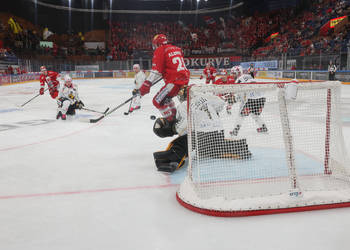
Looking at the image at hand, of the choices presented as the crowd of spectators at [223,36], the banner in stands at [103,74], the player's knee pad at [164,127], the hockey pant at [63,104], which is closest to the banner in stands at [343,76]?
the crowd of spectators at [223,36]

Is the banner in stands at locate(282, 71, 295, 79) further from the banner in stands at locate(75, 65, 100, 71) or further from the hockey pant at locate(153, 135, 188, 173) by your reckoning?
the banner in stands at locate(75, 65, 100, 71)

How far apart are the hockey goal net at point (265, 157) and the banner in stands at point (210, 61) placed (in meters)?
26.2

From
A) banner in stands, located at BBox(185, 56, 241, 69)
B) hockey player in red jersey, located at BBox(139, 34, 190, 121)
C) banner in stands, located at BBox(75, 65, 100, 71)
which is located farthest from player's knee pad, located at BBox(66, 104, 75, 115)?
banner in stands, located at BBox(185, 56, 241, 69)

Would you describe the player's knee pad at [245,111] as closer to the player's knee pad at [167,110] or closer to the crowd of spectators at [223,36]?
the player's knee pad at [167,110]

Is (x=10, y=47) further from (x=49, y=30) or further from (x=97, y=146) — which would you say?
(x=97, y=146)

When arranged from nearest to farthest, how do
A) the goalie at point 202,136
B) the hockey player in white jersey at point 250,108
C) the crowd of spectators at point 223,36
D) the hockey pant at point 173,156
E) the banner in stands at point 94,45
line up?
the goalie at point 202,136, the hockey player in white jersey at point 250,108, the hockey pant at point 173,156, the crowd of spectators at point 223,36, the banner in stands at point 94,45

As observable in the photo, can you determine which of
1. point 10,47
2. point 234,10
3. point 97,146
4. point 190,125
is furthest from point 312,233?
point 234,10

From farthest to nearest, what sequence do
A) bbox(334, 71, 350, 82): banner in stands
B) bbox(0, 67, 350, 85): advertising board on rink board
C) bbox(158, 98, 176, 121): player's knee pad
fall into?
bbox(0, 67, 350, 85): advertising board on rink board → bbox(334, 71, 350, 82): banner in stands → bbox(158, 98, 176, 121): player's knee pad

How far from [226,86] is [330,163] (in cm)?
118

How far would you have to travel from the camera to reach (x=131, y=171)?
308 cm

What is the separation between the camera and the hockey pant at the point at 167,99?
3.31m

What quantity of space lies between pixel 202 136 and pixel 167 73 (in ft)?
3.47

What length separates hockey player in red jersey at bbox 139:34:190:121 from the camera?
3266 mm

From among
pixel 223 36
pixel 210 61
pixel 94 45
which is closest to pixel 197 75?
pixel 210 61
